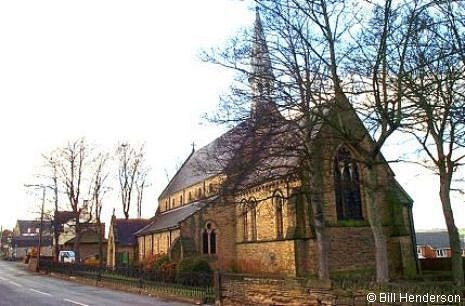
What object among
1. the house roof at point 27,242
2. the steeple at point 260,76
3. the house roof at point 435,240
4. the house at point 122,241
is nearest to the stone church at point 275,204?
the steeple at point 260,76

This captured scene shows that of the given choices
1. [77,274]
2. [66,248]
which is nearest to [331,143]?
[77,274]

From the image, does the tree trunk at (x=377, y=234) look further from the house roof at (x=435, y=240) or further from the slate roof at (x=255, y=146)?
the house roof at (x=435, y=240)

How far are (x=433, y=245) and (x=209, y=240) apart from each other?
61.0m

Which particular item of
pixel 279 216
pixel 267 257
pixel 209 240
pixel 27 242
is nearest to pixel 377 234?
pixel 279 216

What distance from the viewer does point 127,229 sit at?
5303 centimetres

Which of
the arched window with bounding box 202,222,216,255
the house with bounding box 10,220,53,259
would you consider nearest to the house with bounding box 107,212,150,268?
the arched window with bounding box 202,222,216,255

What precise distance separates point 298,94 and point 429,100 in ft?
15.1

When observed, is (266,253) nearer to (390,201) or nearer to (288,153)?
(390,201)

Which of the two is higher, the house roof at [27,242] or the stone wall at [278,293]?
the house roof at [27,242]

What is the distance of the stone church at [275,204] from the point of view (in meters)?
18.4

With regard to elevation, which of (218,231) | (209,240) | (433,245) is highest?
(218,231)

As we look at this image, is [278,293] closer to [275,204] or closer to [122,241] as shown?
[275,204]

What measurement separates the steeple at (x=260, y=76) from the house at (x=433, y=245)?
224ft

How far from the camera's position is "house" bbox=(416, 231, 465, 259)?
7925cm
